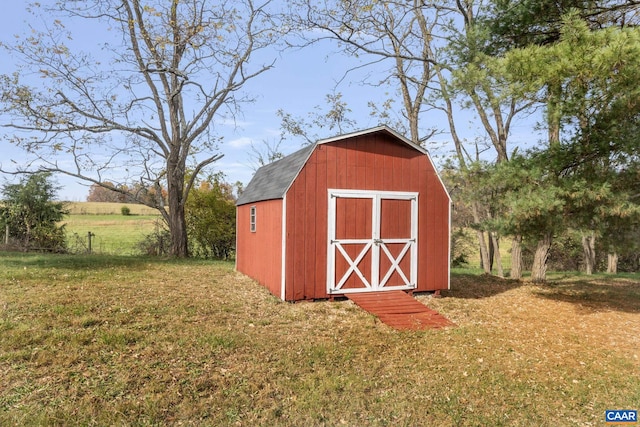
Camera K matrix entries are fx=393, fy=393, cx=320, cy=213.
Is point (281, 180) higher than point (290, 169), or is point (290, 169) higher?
point (290, 169)

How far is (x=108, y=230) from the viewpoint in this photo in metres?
24.8

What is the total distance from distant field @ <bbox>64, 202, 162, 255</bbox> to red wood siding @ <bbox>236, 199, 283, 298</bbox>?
29.0 feet

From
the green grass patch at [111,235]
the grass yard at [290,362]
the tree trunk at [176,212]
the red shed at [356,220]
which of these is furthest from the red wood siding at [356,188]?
the green grass patch at [111,235]

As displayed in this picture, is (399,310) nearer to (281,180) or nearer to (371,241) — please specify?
(371,241)

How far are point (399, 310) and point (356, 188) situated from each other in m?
2.72

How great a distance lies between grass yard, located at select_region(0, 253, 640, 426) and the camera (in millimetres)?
3783

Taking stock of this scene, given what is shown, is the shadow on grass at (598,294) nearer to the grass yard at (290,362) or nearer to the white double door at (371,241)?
the grass yard at (290,362)

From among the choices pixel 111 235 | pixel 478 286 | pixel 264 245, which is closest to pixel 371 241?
pixel 264 245

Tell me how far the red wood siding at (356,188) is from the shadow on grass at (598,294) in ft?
10.4

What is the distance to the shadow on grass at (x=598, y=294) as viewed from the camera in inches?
356

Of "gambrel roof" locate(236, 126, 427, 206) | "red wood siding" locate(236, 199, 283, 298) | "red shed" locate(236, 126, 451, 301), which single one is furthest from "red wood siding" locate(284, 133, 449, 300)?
"red wood siding" locate(236, 199, 283, 298)

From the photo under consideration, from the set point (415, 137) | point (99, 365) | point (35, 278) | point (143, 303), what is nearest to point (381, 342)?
point (99, 365)

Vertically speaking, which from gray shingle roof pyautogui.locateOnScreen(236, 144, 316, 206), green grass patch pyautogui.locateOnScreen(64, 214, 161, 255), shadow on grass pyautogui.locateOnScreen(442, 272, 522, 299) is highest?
gray shingle roof pyautogui.locateOnScreen(236, 144, 316, 206)

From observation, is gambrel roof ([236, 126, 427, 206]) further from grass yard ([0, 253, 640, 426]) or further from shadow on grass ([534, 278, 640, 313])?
shadow on grass ([534, 278, 640, 313])
